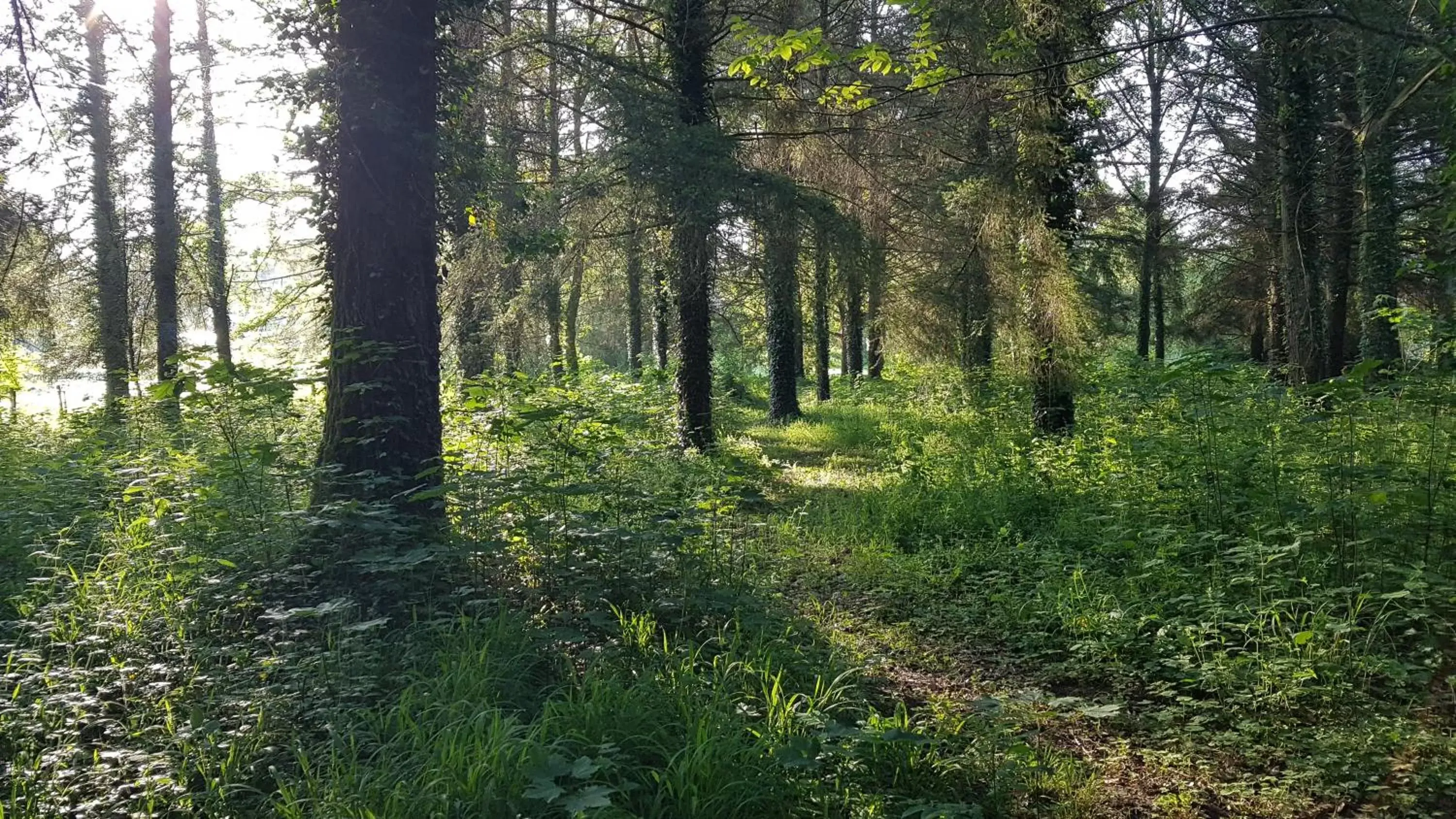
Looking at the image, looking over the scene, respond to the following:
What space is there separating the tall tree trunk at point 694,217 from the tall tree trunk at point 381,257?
137 inches

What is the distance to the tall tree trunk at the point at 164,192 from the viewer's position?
43.2 ft

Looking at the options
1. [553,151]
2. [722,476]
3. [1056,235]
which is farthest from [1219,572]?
[553,151]

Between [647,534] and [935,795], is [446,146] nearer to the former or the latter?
[647,534]

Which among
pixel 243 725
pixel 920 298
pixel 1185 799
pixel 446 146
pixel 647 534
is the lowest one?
pixel 1185 799

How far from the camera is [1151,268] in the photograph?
58.7 feet

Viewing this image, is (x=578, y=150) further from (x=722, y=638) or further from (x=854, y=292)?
(x=722, y=638)

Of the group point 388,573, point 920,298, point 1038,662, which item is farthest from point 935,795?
point 920,298

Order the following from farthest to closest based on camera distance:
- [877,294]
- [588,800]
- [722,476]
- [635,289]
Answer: [635,289]
[877,294]
[722,476]
[588,800]

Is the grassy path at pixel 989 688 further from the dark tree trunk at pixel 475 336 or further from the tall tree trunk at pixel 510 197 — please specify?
the dark tree trunk at pixel 475 336

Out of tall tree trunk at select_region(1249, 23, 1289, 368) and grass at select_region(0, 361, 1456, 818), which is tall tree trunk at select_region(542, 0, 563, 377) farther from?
tall tree trunk at select_region(1249, 23, 1289, 368)

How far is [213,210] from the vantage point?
59.3 feet

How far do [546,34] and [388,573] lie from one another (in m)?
8.17

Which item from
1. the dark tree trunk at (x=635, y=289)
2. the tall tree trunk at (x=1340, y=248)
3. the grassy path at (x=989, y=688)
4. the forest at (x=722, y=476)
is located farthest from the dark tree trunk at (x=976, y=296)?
the tall tree trunk at (x=1340, y=248)

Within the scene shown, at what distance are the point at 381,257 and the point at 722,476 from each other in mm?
3434
